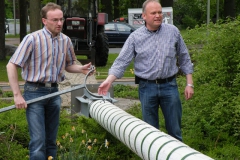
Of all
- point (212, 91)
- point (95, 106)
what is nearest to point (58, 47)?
point (95, 106)

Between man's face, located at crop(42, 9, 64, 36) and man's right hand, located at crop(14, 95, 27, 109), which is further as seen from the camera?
man's face, located at crop(42, 9, 64, 36)

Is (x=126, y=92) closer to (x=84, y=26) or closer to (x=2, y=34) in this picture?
(x=84, y=26)

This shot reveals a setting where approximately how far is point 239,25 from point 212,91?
86 cm

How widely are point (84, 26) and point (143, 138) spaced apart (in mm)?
16207

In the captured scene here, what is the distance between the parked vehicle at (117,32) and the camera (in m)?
35.2

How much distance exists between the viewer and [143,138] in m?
4.36

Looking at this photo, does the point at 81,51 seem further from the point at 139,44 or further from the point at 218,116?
the point at 139,44

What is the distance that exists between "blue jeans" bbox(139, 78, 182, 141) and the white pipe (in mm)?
203

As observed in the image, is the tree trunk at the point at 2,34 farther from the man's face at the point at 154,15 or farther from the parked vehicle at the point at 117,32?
the man's face at the point at 154,15

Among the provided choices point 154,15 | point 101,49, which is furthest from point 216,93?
point 101,49

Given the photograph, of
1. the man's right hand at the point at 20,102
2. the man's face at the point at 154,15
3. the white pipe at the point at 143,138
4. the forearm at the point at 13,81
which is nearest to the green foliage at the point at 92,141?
the white pipe at the point at 143,138

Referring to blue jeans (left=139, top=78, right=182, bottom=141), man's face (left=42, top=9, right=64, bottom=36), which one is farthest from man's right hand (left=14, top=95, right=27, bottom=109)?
blue jeans (left=139, top=78, right=182, bottom=141)

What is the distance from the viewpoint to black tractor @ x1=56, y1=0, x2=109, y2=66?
66.1ft

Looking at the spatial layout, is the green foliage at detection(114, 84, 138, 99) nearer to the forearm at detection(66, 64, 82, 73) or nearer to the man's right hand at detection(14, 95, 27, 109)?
the forearm at detection(66, 64, 82, 73)
